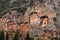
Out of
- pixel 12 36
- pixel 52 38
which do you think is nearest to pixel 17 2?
pixel 12 36

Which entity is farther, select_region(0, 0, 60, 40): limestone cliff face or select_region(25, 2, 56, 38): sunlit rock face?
select_region(25, 2, 56, 38): sunlit rock face

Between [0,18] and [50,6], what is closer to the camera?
[50,6]

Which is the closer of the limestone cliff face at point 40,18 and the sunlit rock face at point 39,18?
the limestone cliff face at point 40,18

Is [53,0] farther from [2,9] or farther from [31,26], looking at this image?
[2,9]

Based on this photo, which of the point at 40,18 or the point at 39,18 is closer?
the point at 40,18

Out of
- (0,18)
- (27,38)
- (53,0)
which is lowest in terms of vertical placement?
(27,38)

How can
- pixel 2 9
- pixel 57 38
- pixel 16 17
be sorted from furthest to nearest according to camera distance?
1. pixel 2 9
2. pixel 16 17
3. pixel 57 38

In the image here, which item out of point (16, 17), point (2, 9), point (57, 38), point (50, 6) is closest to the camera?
point (57, 38)

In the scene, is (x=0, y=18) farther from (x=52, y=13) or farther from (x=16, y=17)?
(x=52, y=13)

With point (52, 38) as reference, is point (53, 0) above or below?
above

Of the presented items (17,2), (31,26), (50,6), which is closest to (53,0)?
(50,6)
